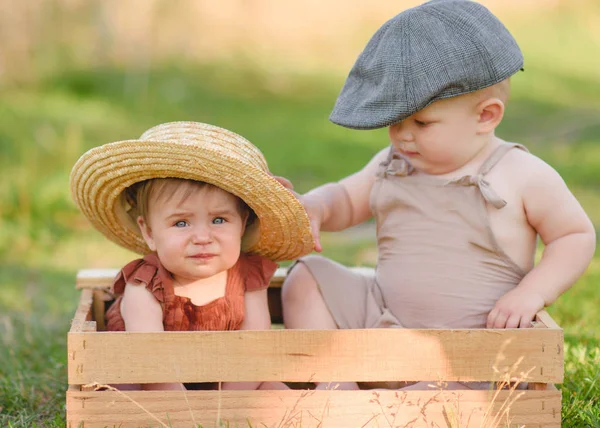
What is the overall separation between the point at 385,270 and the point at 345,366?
2.42 ft

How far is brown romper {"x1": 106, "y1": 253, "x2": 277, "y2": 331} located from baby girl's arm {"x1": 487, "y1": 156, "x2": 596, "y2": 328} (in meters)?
0.83

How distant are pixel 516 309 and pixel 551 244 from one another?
0.27 m

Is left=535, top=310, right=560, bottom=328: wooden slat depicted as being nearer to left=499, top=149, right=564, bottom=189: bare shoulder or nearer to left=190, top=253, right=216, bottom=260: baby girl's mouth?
left=499, top=149, right=564, bottom=189: bare shoulder

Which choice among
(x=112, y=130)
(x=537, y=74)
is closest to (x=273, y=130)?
(x=112, y=130)

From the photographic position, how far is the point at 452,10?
3.17 metres

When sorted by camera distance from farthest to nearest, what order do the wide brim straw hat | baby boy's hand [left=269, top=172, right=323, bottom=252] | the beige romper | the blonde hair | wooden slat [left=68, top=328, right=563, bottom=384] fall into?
baby boy's hand [left=269, top=172, right=323, bottom=252], the beige romper, the blonde hair, the wide brim straw hat, wooden slat [left=68, top=328, right=563, bottom=384]

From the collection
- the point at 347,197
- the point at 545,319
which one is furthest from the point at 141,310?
the point at 545,319

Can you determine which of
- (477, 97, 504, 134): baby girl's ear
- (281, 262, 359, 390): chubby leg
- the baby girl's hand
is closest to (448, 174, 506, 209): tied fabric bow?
(477, 97, 504, 134): baby girl's ear

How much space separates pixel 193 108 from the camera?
35.1 feet

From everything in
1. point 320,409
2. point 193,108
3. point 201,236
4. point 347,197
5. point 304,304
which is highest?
point 193,108

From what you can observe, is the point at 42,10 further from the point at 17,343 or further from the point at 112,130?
the point at 17,343

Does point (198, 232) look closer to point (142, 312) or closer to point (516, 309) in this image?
point (142, 312)

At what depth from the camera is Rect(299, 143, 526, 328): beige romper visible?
3.24 m

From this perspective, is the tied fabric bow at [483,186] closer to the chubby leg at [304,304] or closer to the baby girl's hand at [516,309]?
the baby girl's hand at [516,309]
